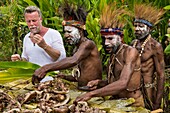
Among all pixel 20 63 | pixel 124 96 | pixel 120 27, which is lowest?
pixel 124 96

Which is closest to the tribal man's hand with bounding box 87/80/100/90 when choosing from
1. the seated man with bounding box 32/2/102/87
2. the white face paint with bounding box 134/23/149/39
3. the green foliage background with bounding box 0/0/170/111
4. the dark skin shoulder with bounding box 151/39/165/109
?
the seated man with bounding box 32/2/102/87

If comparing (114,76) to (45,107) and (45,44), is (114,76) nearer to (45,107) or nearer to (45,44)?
(45,44)

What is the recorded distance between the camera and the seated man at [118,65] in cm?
280

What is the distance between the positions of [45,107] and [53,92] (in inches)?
Result: 9.8

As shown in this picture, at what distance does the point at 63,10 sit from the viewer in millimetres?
3160

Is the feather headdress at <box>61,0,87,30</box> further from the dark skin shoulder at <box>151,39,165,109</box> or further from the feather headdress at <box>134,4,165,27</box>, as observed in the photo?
the dark skin shoulder at <box>151,39,165,109</box>

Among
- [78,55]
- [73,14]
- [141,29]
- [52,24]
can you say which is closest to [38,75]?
[78,55]

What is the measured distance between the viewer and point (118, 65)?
122 inches

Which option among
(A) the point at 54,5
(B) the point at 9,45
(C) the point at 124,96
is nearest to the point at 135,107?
(C) the point at 124,96

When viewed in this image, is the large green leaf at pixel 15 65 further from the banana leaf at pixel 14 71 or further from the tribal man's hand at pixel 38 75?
the tribal man's hand at pixel 38 75

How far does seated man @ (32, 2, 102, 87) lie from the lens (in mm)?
2986

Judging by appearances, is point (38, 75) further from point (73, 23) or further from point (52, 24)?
point (52, 24)

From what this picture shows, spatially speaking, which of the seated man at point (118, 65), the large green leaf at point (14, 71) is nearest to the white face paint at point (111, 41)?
the seated man at point (118, 65)

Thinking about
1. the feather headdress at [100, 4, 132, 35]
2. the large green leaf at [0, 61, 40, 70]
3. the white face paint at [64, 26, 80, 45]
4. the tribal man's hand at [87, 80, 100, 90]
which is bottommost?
the tribal man's hand at [87, 80, 100, 90]
